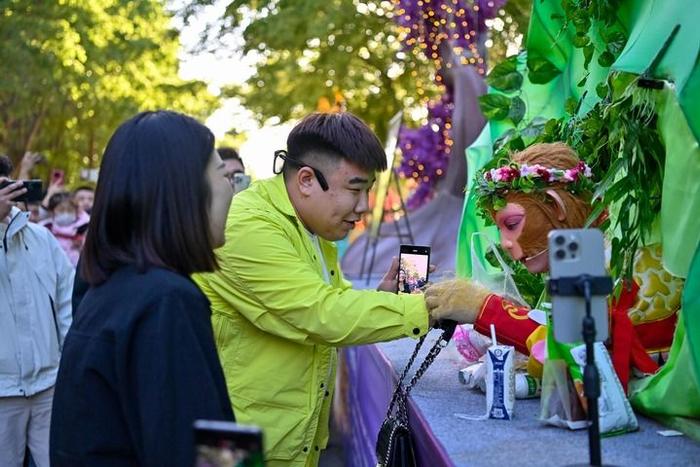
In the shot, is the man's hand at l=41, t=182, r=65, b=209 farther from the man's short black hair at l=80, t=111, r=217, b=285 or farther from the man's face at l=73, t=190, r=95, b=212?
the man's short black hair at l=80, t=111, r=217, b=285

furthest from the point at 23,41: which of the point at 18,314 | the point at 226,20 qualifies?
the point at 18,314

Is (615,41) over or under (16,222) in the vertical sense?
over

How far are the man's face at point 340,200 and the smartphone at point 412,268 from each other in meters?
0.50

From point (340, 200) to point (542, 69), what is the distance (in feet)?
6.06

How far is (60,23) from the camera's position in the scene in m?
17.2

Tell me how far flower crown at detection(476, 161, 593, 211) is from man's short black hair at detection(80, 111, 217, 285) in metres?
1.57

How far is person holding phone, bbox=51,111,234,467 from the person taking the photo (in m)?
2.05

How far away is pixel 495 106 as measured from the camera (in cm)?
534

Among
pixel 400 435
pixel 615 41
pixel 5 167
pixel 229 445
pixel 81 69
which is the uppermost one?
pixel 81 69

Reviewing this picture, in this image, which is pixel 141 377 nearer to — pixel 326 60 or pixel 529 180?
pixel 529 180

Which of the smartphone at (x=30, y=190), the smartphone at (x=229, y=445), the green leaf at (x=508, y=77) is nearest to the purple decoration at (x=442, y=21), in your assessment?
the green leaf at (x=508, y=77)

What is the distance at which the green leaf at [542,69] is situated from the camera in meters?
4.94

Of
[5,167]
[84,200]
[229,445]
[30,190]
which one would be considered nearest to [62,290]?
[30,190]

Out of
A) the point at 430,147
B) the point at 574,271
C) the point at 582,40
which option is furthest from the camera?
the point at 430,147
